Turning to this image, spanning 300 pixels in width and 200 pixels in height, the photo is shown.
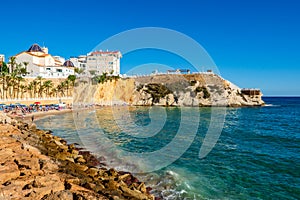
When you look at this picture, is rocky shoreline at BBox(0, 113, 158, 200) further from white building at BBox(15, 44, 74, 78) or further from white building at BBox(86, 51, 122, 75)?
white building at BBox(86, 51, 122, 75)

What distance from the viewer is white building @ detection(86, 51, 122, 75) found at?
321 feet

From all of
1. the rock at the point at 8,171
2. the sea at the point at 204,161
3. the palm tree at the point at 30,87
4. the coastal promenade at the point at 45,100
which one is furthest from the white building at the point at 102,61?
the rock at the point at 8,171

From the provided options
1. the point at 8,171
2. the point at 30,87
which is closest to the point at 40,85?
the point at 30,87

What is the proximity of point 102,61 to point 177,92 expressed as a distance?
36.2 m

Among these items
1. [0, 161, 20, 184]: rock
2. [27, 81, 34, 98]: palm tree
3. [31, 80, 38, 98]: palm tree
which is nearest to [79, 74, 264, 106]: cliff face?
[31, 80, 38, 98]: palm tree

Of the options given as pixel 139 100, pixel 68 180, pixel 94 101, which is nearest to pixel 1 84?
pixel 94 101

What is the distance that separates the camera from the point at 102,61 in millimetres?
98625

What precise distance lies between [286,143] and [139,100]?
5888cm

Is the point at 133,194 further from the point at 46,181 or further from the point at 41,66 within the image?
the point at 41,66

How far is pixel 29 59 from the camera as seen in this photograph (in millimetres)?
68938

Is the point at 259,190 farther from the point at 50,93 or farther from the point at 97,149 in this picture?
the point at 50,93

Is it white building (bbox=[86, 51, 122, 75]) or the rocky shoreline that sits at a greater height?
white building (bbox=[86, 51, 122, 75])

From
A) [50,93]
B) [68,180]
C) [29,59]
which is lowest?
[68,180]

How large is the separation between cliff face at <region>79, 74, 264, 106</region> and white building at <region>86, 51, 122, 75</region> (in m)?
17.6
